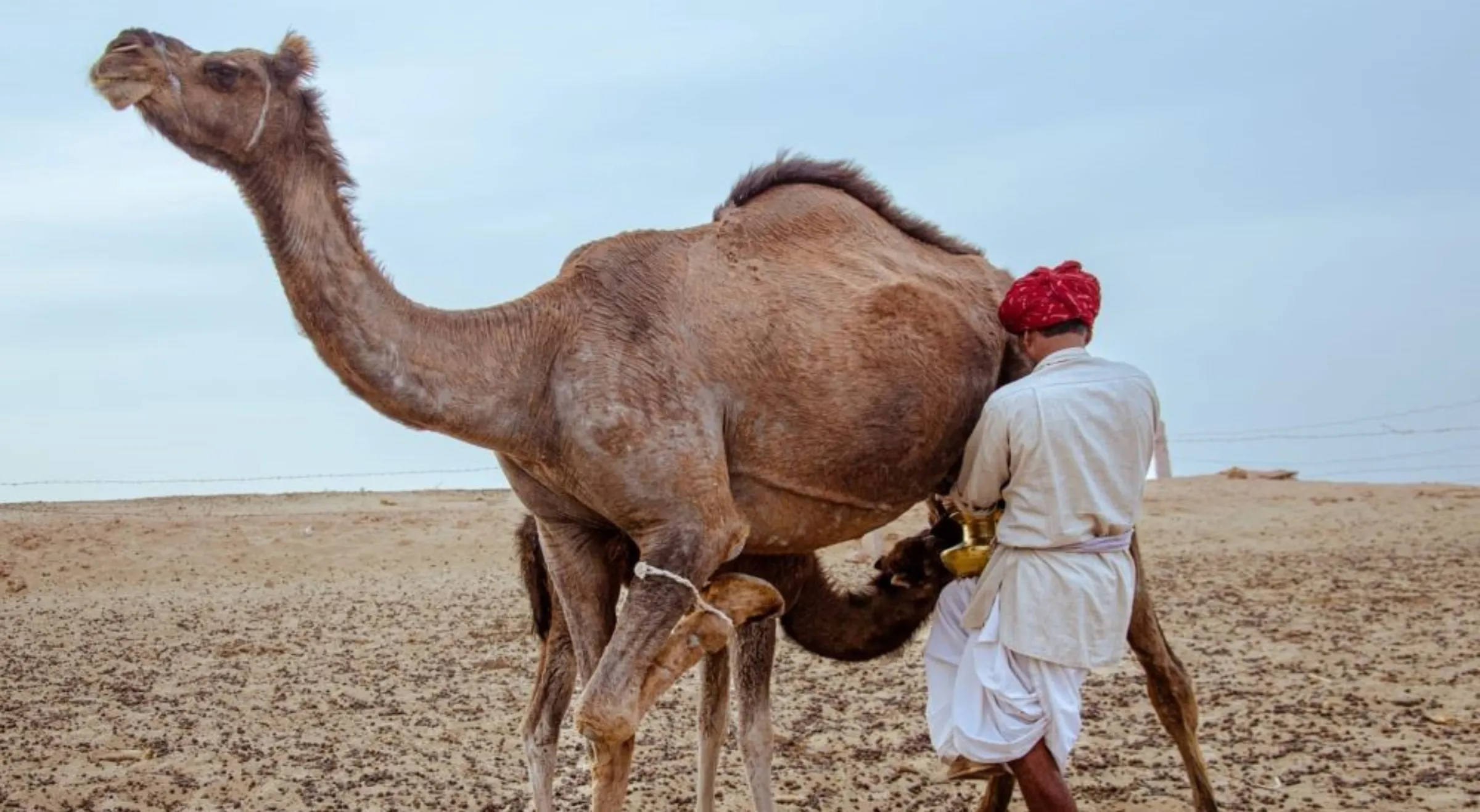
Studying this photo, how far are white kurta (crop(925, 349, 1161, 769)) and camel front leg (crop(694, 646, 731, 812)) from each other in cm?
145

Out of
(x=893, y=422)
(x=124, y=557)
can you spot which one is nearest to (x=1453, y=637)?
(x=893, y=422)

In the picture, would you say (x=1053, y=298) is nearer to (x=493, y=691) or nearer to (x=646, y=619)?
(x=646, y=619)

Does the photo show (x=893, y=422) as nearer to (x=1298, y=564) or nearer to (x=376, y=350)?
(x=376, y=350)

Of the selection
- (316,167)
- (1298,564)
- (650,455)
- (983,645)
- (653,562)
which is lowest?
(1298,564)

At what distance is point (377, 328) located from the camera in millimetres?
4523

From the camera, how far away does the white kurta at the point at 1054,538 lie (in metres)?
4.79

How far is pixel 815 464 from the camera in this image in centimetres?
498

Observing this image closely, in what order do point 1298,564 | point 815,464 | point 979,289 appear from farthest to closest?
point 1298,564 → point 979,289 → point 815,464

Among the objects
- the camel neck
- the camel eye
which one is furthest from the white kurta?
the camel eye

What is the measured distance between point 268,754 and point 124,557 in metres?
10.2

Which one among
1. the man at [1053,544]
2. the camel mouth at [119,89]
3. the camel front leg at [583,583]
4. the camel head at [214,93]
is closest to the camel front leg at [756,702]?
the camel front leg at [583,583]

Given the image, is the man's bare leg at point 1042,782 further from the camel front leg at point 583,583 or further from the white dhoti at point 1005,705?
the camel front leg at point 583,583

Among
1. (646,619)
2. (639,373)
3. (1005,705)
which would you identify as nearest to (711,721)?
(1005,705)

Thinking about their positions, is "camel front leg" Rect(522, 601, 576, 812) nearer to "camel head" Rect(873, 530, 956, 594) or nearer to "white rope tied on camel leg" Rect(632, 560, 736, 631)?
"camel head" Rect(873, 530, 956, 594)
